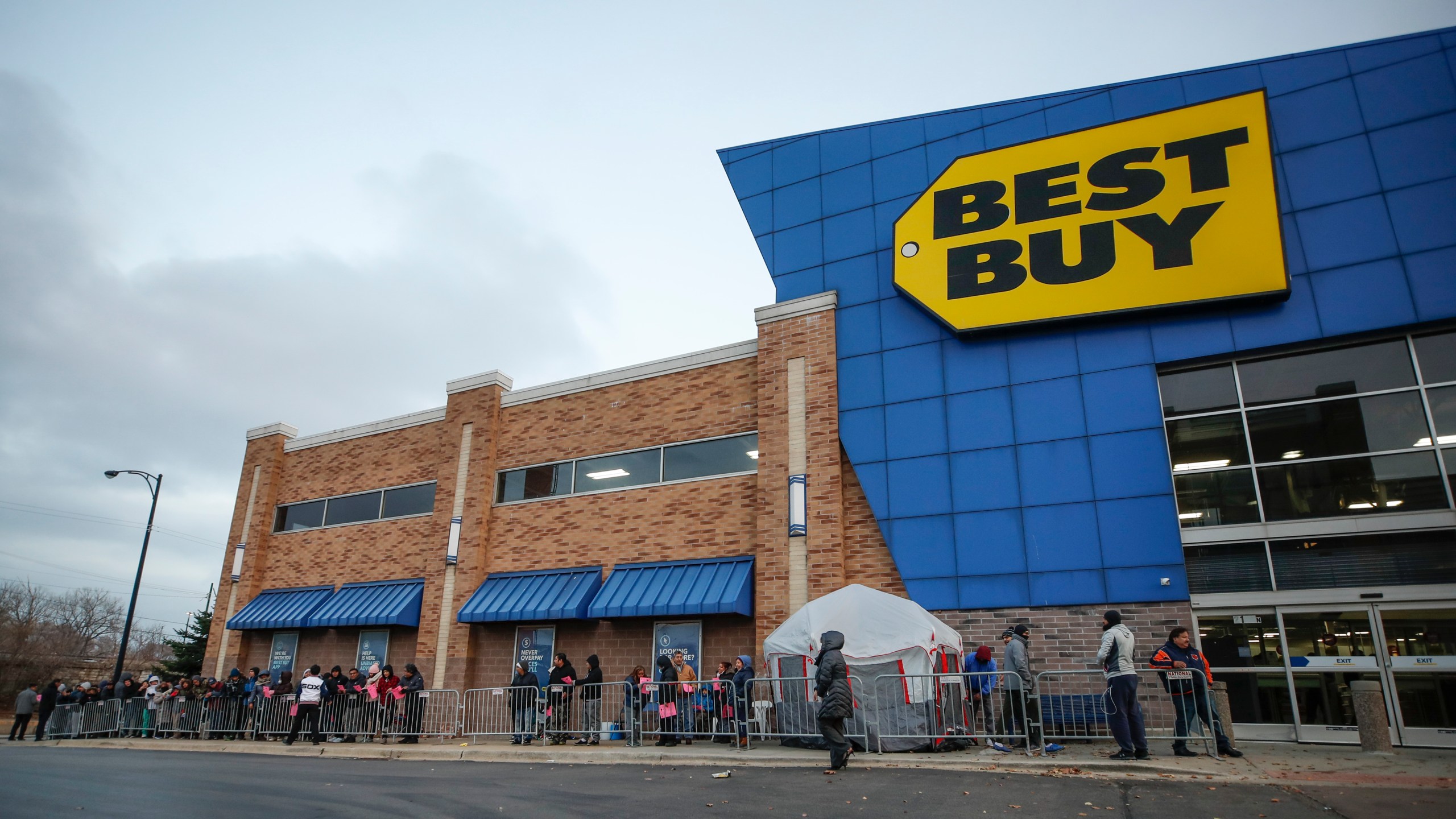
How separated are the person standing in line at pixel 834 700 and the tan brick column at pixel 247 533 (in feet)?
68.7

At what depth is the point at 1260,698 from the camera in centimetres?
1282

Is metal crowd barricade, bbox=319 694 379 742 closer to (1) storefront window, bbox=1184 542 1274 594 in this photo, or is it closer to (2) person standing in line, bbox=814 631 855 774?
(2) person standing in line, bbox=814 631 855 774

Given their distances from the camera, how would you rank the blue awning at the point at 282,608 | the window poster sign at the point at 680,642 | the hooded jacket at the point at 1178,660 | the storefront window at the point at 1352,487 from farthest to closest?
the blue awning at the point at 282,608 < the window poster sign at the point at 680,642 < the storefront window at the point at 1352,487 < the hooded jacket at the point at 1178,660

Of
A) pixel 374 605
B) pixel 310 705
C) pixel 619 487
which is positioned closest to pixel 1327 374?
pixel 619 487

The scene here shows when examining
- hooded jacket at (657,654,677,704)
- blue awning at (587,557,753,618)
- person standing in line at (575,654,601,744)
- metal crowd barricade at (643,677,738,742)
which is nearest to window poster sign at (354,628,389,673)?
blue awning at (587,557,753,618)

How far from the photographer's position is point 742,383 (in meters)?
18.5

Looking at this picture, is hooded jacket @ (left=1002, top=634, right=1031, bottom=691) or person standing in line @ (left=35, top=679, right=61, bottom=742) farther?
person standing in line @ (left=35, top=679, right=61, bottom=742)

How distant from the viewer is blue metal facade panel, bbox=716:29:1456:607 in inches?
529

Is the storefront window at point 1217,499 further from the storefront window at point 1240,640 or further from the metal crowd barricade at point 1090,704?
the metal crowd barricade at point 1090,704

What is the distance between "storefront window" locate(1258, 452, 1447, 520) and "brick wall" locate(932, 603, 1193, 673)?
2.37 m

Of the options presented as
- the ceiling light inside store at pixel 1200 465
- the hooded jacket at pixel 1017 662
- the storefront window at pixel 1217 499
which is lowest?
the hooded jacket at pixel 1017 662

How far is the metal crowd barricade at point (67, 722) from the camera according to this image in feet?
71.4

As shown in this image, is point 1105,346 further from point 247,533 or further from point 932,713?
point 247,533

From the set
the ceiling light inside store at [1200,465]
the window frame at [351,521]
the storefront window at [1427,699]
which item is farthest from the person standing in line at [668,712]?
the storefront window at [1427,699]
